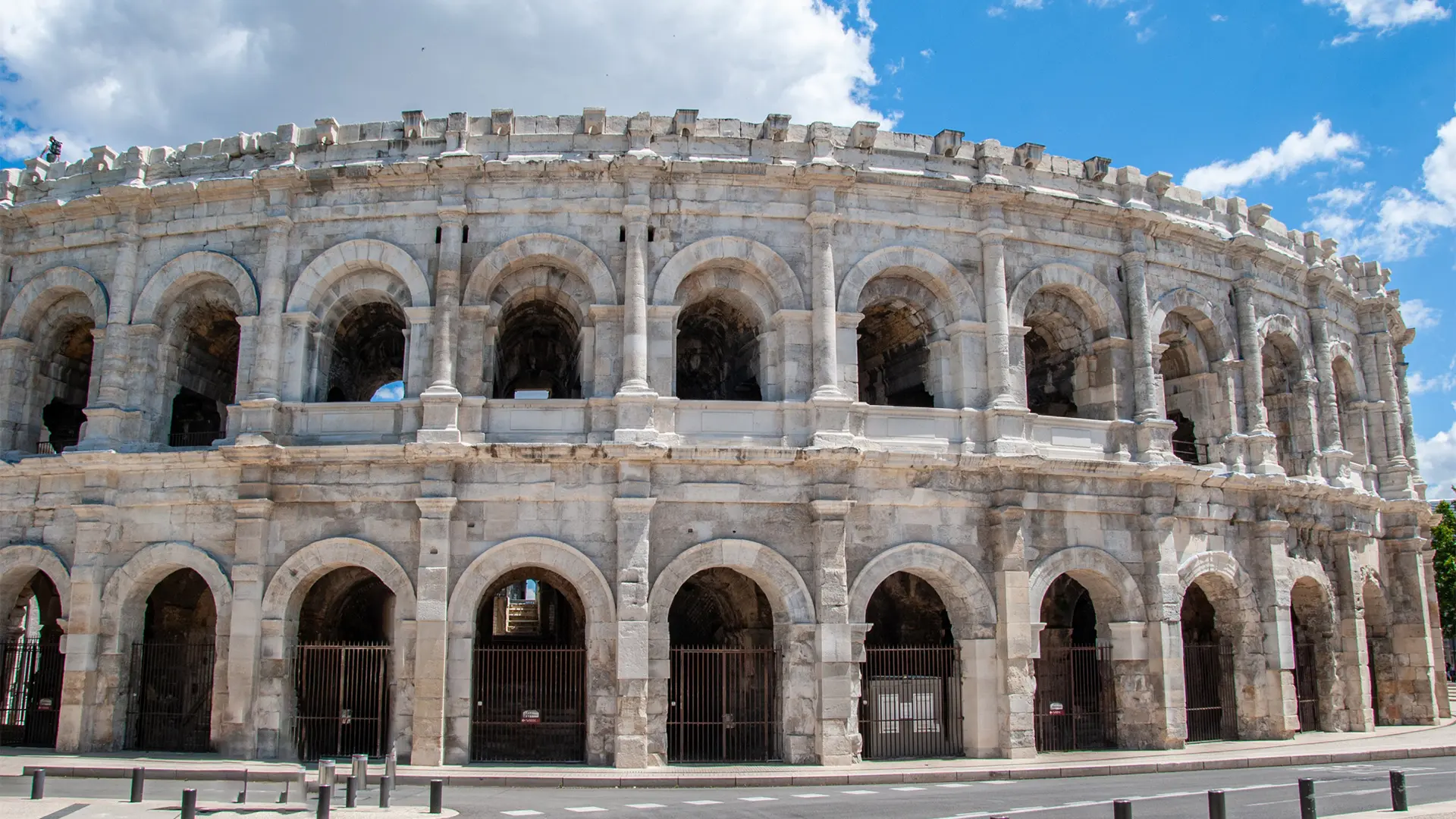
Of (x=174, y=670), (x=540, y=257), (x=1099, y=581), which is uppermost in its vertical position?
(x=540, y=257)

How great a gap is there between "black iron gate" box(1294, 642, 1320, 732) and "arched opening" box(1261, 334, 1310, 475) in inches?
132

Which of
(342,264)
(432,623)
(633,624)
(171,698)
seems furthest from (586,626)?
(171,698)

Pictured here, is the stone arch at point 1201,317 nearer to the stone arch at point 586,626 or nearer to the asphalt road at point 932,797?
the asphalt road at point 932,797

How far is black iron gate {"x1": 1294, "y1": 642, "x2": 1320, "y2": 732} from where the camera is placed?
20469 millimetres

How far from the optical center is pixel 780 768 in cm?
1538

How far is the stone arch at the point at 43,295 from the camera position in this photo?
18.5 metres

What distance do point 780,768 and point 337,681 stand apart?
7.30m

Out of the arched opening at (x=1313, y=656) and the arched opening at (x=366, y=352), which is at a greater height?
the arched opening at (x=366, y=352)

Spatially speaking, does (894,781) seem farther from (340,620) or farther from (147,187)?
(147,187)

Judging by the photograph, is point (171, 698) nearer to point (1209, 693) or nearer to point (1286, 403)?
point (1209, 693)

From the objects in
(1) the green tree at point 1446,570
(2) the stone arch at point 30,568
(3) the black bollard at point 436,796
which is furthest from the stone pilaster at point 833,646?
(1) the green tree at point 1446,570

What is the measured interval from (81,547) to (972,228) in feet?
48.3

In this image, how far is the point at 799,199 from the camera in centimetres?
1761

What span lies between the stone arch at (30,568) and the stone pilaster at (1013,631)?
46.6 ft
